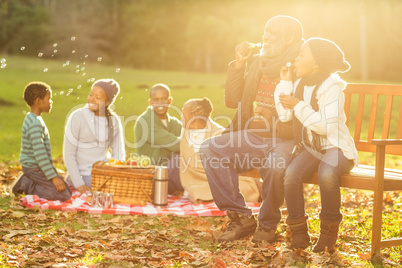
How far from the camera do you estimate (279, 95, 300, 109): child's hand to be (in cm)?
499

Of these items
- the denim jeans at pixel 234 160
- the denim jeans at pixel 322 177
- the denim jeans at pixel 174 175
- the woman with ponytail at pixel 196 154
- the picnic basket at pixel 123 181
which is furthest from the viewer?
the denim jeans at pixel 174 175

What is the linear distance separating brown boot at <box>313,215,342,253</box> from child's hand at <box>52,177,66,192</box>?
3.51m

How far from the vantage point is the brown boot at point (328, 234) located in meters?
4.84

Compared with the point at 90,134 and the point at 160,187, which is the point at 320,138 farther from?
the point at 90,134

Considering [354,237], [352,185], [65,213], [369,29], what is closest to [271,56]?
[352,185]

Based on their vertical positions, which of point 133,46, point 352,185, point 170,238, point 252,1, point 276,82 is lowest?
point 170,238

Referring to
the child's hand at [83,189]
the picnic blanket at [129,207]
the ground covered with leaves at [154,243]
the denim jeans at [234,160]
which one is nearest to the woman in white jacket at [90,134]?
the child's hand at [83,189]

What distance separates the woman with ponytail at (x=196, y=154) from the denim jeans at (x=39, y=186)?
1.60 m

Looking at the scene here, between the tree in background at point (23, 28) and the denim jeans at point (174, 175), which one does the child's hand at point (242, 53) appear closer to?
the denim jeans at point (174, 175)

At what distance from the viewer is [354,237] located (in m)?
5.55

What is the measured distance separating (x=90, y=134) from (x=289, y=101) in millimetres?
3369

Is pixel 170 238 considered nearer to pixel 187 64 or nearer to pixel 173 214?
pixel 173 214

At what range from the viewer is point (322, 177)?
4797 mm

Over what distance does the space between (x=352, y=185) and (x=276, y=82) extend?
1434 millimetres
